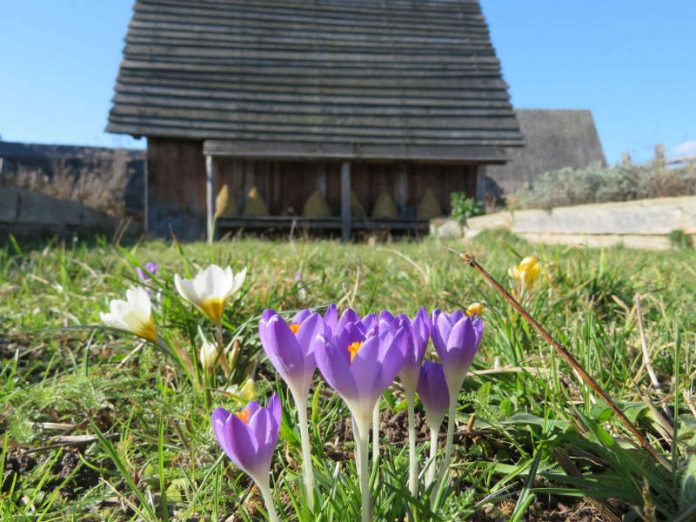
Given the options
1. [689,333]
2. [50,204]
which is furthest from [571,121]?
[689,333]

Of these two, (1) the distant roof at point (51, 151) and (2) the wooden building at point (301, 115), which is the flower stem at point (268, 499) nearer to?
(2) the wooden building at point (301, 115)

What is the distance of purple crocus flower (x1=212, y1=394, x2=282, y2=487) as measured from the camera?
2.13 feet

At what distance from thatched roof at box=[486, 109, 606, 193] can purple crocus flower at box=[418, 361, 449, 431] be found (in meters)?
26.6

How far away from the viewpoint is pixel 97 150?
65.1 feet

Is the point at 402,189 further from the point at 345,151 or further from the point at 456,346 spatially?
the point at 456,346

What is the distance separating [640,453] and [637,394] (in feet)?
0.94

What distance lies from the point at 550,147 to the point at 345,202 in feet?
73.3

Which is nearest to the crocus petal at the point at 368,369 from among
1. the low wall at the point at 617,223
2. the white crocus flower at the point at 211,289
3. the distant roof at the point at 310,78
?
the white crocus flower at the point at 211,289

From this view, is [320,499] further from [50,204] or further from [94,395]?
[50,204]

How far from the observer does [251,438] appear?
66cm

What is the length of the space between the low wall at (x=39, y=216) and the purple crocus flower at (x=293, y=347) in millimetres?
8401

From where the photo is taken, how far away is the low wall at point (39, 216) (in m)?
7.87

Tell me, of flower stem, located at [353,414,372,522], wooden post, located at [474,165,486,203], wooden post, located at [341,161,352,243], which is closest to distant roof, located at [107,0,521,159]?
wooden post, located at [341,161,352,243]

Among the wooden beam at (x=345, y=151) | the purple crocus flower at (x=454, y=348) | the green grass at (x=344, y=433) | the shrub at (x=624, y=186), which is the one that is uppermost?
the wooden beam at (x=345, y=151)
